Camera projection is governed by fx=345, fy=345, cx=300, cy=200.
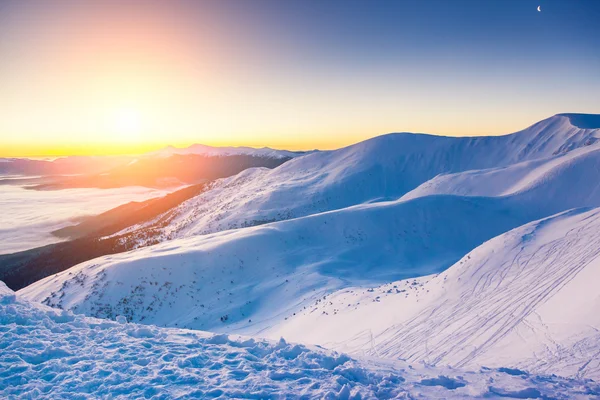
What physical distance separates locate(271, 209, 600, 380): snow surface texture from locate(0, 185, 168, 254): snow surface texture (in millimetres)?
75313

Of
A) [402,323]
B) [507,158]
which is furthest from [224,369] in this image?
[507,158]

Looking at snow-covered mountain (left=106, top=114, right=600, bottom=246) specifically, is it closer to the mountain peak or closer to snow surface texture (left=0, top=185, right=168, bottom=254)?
the mountain peak

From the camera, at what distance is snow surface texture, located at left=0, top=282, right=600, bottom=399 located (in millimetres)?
5207

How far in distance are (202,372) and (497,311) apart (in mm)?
9820

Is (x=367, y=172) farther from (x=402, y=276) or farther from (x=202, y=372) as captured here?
(x=202, y=372)

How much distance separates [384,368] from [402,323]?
21.8 ft

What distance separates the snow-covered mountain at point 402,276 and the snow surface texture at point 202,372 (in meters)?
2.85

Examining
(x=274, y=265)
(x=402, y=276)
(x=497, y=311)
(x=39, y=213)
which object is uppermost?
(x=497, y=311)

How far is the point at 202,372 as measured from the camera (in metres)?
5.79

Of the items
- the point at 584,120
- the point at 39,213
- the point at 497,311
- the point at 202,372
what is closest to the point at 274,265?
the point at 497,311

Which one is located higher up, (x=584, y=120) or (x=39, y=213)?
(x=584, y=120)

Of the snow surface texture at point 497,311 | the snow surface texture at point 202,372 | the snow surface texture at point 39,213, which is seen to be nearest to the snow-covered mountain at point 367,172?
the snow surface texture at point 39,213

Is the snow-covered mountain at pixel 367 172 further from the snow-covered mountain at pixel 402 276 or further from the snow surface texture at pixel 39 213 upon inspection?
the snow surface texture at pixel 39 213

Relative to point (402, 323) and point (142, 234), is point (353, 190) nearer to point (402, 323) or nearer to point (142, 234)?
point (142, 234)
